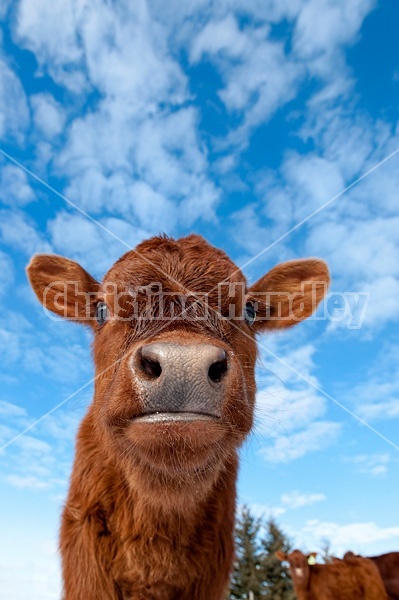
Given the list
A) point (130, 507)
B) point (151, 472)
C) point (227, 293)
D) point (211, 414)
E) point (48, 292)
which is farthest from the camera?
point (48, 292)

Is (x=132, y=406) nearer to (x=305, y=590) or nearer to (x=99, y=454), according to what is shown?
(x=99, y=454)

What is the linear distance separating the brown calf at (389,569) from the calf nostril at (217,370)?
15991 millimetres

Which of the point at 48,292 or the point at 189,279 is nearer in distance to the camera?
the point at 189,279

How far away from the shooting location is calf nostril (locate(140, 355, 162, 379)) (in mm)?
3363

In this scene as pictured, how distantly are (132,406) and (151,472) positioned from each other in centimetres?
80

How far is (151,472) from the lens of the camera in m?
3.95

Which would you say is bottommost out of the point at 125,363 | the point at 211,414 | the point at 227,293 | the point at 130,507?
the point at 130,507

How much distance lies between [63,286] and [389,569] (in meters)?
15.8

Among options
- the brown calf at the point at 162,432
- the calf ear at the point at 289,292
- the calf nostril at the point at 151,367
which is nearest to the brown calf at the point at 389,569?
the calf ear at the point at 289,292

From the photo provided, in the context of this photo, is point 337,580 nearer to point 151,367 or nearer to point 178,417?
point 178,417

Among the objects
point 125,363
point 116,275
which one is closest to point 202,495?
point 125,363

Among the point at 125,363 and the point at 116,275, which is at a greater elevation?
the point at 116,275

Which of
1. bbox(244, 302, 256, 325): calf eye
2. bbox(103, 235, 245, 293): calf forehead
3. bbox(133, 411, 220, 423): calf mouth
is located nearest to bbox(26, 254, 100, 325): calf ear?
bbox(103, 235, 245, 293): calf forehead

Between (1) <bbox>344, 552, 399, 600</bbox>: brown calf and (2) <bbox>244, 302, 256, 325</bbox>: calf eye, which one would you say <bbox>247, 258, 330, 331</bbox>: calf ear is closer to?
(2) <bbox>244, 302, 256, 325</bbox>: calf eye
